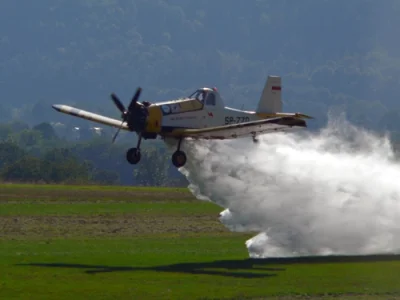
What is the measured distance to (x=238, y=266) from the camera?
4344cm

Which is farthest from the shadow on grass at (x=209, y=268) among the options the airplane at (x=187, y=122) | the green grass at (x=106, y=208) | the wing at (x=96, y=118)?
the green grass at (x=106, y=208)

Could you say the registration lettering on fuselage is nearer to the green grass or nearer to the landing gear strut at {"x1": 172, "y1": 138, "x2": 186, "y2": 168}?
the landing gear strut at {"x1": 172, "y1": 138, "x2": 186, "y2": 168}

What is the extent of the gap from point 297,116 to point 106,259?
988cm

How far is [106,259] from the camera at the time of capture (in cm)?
4597

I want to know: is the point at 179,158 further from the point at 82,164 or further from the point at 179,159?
the point at 82,164

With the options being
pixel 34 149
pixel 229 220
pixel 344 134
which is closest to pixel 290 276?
pixel 229 220

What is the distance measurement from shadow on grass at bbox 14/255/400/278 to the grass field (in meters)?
0.04

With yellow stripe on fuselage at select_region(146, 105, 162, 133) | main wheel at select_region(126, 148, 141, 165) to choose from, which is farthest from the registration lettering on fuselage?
main wheel at select_region(126, 148, 141, 165)

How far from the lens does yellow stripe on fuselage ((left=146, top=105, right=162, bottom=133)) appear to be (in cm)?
4619

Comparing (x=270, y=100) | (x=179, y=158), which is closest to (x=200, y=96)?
(x=179, y=158)

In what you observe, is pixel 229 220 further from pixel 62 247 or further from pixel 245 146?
pixel 62 247

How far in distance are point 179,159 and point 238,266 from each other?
5142mm

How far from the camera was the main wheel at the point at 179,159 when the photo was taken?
4528 cm

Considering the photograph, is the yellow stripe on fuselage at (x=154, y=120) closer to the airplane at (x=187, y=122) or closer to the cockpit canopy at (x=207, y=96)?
the airplane at (x=187, y=122)
